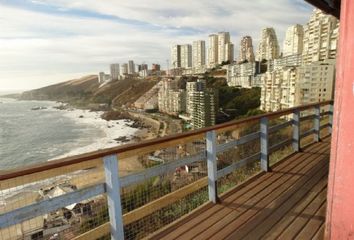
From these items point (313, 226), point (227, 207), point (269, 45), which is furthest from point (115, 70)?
point (313, 226)

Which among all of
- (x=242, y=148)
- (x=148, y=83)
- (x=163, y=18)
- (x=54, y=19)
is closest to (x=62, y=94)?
(x=148, y=83)

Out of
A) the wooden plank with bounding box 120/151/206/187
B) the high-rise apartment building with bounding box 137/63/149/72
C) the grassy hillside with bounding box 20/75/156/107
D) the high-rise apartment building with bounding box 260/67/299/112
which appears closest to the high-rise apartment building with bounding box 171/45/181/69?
the grassy hillside with bounding box 20/75/156/107

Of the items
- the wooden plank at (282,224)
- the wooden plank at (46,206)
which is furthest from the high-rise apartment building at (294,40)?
the wooden plank at (46,206)

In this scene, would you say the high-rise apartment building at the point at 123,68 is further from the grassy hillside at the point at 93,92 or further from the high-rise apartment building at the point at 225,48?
the high-rise apartment building at the point at 225,48

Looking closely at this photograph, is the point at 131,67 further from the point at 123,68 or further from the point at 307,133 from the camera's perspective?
the point at 307,133

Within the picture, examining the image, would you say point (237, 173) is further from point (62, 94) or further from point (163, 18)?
point (62, 94)

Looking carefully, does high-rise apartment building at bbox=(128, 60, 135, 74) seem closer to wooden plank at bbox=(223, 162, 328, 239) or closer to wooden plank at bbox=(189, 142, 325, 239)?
wooden plank at bbox=(189, 142, 325, 239)
